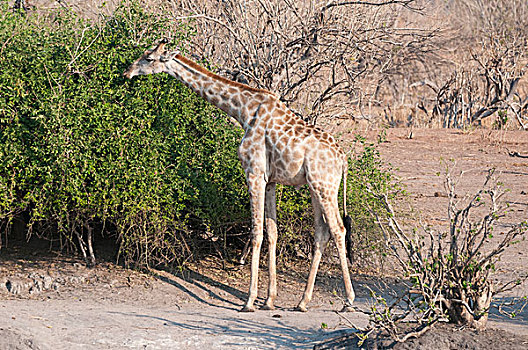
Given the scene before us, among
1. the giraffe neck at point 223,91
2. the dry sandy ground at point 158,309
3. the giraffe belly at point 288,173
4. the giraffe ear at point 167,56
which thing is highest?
the giraffe ear at point 167,56

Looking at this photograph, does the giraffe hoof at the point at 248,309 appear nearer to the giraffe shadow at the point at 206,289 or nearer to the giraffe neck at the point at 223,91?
the giraffe shadow at the point at 206,289

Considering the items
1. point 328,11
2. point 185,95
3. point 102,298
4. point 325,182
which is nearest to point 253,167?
point 325,182

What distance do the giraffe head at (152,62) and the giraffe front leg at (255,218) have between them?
4.93 feet

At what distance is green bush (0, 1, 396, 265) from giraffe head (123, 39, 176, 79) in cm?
42

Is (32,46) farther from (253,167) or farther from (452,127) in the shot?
(452,127)

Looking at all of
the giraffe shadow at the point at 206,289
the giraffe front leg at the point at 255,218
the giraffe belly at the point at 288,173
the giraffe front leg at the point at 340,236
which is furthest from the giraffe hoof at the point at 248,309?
the giraffe belly at the point at 288,173

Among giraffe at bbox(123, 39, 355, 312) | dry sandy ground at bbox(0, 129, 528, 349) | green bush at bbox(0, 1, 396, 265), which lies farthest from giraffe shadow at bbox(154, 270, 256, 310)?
giraffe at bbox(123, 39, 355, 312)

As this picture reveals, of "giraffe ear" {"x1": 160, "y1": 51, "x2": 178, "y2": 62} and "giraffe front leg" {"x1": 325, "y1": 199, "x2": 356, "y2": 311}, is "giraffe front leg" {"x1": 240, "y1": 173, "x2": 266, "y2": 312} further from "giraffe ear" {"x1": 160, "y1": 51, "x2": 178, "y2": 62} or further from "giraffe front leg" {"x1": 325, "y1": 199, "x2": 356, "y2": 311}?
"giraffe ear" {"x1": 160, "y1": 51, "x2": 178, "y2": 62}

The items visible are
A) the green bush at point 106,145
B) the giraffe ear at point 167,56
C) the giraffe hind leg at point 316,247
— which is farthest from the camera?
the green bush at point 106,145

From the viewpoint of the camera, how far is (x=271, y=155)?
7.42m

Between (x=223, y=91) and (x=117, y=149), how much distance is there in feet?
4.31

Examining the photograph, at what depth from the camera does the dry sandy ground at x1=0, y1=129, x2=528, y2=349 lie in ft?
19.6

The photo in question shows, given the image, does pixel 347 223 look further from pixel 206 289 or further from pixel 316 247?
pixel 206 289

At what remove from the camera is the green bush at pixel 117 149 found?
7.74m
